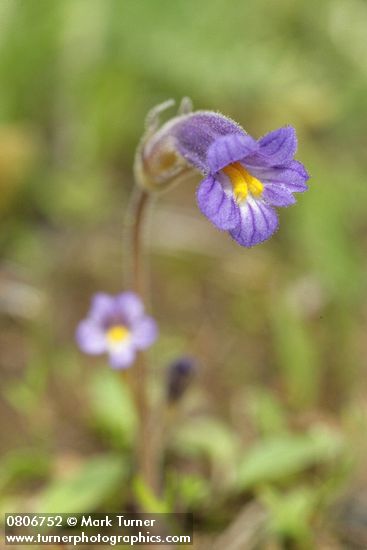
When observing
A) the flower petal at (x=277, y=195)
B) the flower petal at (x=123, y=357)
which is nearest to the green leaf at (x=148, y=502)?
the flower petal at (x=123, y=357)

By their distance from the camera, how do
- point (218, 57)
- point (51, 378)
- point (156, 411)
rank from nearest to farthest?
point (156, 411) → point (51, 378) → point (218, 57)

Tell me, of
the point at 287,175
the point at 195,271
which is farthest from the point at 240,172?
the point at 195,271

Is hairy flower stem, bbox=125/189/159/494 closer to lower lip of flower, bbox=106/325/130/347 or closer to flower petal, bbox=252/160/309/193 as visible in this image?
lower lip of flower, bbox=106/325/130/347

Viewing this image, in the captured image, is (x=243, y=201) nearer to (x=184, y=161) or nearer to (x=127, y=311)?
(x=184, y=161)

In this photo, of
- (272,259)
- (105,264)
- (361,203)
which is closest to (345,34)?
(361,203)

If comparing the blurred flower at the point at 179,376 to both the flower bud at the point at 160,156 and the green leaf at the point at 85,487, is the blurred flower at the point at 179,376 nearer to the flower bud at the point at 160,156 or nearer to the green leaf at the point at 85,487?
the green leaf at the point at 85,487

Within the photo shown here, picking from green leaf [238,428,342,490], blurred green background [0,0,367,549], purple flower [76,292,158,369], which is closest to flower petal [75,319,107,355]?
purple flower [76,292,158,369]

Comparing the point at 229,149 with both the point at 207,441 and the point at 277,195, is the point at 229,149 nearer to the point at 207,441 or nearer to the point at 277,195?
the point at 277,195
